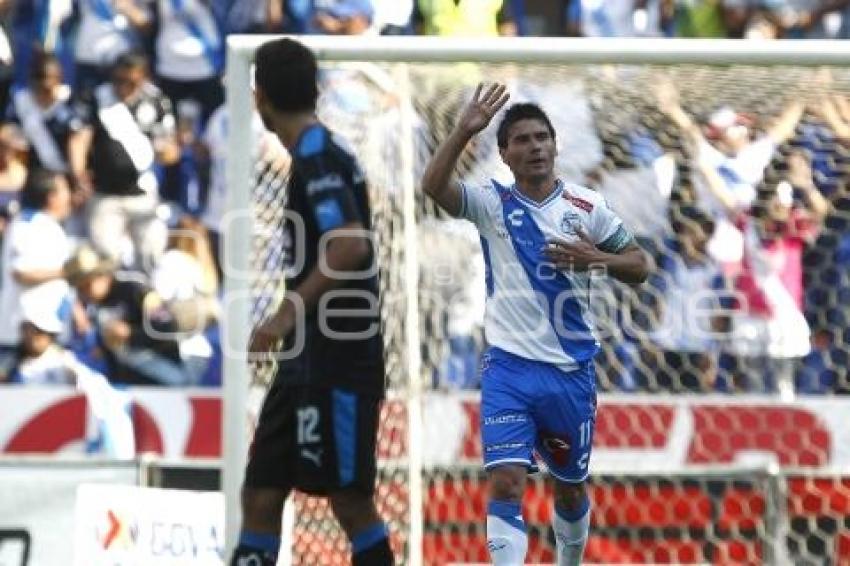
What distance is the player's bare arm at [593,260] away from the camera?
6832 mm

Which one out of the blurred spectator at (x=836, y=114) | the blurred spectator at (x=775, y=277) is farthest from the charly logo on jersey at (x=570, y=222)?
the blurred spectator at (x=775, y=277)

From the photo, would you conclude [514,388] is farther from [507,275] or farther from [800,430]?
[800,430]

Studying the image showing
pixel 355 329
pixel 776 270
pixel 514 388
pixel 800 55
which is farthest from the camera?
pixel 776 270

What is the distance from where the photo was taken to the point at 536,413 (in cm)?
709

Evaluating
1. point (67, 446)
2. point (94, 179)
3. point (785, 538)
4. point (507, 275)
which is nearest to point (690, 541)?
point (785, 538)

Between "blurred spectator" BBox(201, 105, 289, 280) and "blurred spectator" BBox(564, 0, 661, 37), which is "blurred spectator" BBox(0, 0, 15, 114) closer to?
"blurred spectator" BBox(201, 105, 289, 280)

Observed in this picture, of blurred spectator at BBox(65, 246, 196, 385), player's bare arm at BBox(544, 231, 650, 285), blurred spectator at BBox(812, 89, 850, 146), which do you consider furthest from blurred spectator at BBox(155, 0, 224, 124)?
player's bare arm at BBox(544, 231, 650, 285)

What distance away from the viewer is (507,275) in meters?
7.10

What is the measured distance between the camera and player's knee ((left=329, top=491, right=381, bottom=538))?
6281mm

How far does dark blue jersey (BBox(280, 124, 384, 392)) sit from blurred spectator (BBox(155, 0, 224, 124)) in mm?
5844

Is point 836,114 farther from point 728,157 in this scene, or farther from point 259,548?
point 259,548

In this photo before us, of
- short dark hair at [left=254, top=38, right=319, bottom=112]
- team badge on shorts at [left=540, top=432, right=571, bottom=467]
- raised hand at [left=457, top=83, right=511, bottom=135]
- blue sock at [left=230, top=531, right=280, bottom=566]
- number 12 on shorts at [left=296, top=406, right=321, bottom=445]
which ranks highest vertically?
short dark hair at [left=254, top=38, right=319, bottom=112]

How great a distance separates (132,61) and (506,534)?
5880mm

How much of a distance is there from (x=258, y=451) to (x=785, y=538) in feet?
10.8
